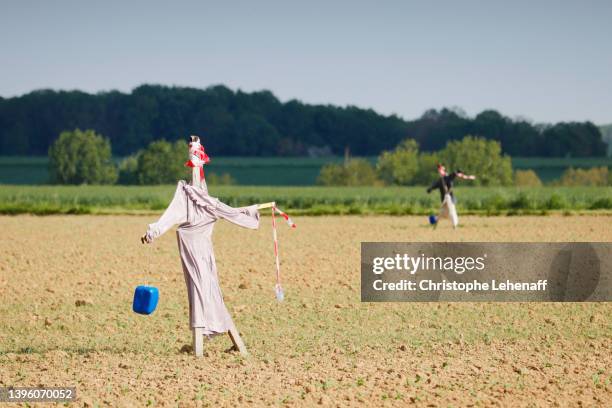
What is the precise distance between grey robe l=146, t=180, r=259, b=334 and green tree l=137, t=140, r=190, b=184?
2767 inches

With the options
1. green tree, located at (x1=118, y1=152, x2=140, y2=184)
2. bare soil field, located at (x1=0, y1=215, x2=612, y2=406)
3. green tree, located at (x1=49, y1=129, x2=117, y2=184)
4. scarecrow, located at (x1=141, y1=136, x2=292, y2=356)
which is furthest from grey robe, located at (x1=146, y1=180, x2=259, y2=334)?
green tree, located at (x1=49, y1=129, x2=117, y2=184)

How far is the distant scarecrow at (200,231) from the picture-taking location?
913cm

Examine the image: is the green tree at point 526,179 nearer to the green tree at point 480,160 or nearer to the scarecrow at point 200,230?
the green tree at point 480,160

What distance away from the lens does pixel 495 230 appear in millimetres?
27922

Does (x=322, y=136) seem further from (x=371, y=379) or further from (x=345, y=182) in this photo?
(x=371, y=379)

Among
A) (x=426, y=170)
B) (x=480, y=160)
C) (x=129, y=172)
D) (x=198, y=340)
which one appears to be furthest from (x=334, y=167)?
(x=198, y=340)

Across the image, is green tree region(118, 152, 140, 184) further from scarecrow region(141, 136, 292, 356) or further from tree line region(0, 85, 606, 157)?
scarecrow region(141, 136, 292, 356)

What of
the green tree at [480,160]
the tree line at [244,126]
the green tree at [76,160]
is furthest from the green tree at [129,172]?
the green tree at [480,160]

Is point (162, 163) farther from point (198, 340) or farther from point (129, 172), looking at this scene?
point (198, 340)

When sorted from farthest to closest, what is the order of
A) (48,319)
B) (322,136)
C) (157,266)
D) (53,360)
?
(322,136), (157,266), (48,319), (53,360)

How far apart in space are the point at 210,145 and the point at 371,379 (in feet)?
321

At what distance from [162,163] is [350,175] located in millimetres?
16191

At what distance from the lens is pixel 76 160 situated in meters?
84.0

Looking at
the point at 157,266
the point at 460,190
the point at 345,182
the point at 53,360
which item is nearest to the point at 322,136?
the point at 345,182
